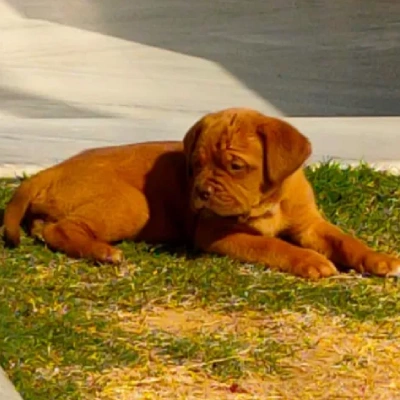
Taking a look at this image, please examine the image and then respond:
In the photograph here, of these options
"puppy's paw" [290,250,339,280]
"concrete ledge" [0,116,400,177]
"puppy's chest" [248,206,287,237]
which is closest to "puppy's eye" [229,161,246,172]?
"puppy's chest" [248,206,287,237]

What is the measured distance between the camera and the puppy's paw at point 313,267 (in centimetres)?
466

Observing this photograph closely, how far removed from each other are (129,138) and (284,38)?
3789mm

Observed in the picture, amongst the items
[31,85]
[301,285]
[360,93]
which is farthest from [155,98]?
[301,285]

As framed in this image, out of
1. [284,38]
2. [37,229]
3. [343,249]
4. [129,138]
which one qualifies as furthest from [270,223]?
[284,38]

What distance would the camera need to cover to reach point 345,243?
15.9 ft

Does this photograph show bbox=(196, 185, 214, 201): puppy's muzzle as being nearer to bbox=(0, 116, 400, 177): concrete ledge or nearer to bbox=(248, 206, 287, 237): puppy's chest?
bbox=(248, 206, 287, 237): puppy's chest

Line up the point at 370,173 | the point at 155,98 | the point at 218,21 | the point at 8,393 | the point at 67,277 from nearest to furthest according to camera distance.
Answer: the point at 8,393 < the point at 67,277 < the point at 370,173 < the point at 155,98 < the point at 218,21

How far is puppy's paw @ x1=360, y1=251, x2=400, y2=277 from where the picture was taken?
4.68 metres

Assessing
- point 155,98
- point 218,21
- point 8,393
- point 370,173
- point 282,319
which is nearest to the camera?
point 8,393

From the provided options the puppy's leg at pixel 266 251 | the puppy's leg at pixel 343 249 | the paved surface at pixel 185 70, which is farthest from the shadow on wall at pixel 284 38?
Answer: the puppy's leg at pixel 266 251

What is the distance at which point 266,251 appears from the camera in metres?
4.79

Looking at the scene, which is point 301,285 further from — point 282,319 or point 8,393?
point 8,393

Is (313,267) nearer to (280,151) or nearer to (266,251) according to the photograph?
(266,251)

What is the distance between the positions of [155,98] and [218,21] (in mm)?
2348
